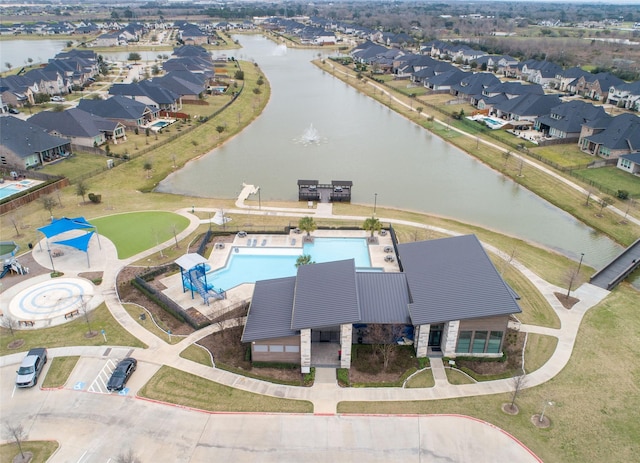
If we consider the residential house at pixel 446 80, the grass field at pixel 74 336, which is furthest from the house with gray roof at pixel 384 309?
the residential house at pixel 446 80

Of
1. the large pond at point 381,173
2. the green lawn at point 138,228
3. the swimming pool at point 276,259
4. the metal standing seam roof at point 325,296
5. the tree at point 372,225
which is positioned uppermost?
→ the metal standing seam roof at point 325,296

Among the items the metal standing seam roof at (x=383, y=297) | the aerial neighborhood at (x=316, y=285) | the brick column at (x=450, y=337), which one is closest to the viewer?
the aerial neighborhood at (x=316, y=285)

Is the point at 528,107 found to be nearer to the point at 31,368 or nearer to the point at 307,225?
the point at 307,225

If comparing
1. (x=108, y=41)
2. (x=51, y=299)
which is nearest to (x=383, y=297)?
(x=51, y=299)

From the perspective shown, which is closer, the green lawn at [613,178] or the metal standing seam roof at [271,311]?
the metal standing seam roof at [271,311]

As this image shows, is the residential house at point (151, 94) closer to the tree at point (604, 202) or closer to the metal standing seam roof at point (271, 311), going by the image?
the metal standing seam roof at point (271, 311)

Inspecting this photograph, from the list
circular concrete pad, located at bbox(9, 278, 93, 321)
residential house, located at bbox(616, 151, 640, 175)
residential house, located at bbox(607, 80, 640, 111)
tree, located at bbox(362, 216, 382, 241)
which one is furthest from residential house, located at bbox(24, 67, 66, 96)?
residential house, located at bbox(607, 80, 640, 111)
